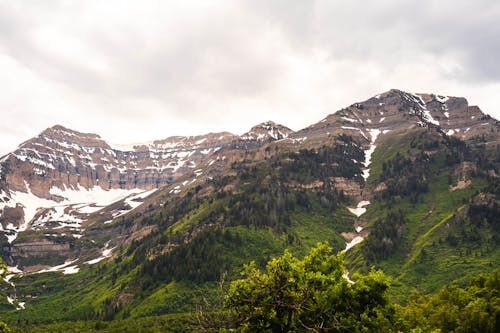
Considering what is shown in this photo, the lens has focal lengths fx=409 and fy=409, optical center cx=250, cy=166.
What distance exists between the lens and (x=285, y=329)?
3050cm

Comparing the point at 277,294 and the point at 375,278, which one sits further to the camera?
the point at 375,278

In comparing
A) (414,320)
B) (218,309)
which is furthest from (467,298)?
(218,309)

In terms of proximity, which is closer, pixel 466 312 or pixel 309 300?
pixel 309 300

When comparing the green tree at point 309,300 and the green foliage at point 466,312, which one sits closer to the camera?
the green tree at point 309,300

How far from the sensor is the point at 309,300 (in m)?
30.9

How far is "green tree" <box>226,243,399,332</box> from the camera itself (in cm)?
2838

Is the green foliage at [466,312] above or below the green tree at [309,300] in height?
below

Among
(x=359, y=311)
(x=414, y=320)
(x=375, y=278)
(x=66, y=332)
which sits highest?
(x=375, y=278)

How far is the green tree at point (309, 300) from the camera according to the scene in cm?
2838

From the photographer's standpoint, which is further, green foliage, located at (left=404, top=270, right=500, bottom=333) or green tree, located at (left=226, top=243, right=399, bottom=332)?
green foliage, located at (left=404, top=270, right=500, bottom=333)

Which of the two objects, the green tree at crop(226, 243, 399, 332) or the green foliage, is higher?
the green tree at crop(226, 243, 399, 332)

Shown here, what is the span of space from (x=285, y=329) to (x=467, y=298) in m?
58.1

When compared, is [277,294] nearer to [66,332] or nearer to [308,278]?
[308,278]

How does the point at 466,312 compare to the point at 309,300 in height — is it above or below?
below
